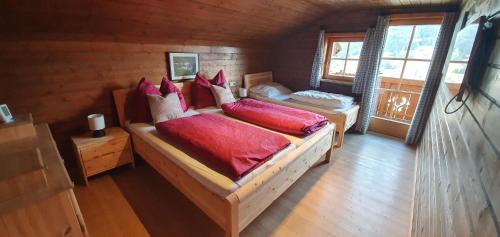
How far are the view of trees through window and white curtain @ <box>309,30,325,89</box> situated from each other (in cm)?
25

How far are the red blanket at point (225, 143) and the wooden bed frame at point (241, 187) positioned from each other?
0.39 ft

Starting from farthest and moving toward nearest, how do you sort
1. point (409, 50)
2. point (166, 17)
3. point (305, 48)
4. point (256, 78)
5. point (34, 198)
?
point (256, 78)
point (305, 48)
point (409, 50)
point (166, 17)
point (34, 198)

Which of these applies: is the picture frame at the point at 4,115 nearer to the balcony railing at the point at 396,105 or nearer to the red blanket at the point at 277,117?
the red blanket at the point at 277,117

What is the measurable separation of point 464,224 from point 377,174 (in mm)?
2092

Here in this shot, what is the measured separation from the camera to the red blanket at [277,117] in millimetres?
2282

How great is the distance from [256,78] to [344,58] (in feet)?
5.47

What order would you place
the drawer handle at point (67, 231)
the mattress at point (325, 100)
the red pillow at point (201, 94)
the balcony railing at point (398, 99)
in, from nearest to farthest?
the drawer handle at point (67, 231), the red pillow at point (201, 94), the mattress at point (325, 100), the balcony railing at point (398, 99)

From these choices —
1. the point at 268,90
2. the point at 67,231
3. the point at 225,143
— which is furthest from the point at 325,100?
the point at 67,231

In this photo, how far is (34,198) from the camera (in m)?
1.12

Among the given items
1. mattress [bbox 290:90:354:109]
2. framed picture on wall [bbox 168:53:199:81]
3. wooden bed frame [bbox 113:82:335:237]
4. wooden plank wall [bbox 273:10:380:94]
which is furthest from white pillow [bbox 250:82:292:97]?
wooden bed frame [bbox 113:82:335:237]

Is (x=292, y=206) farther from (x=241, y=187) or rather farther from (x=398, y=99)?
(x=398, y=99)

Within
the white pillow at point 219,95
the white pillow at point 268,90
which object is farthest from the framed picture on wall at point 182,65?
the white pillow at point 268,90

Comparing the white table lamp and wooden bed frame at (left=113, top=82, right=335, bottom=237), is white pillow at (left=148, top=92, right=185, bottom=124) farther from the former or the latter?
the white table lamp


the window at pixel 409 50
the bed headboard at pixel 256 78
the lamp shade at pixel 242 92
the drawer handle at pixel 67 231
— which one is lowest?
the drawer handle at pixel 67 231
